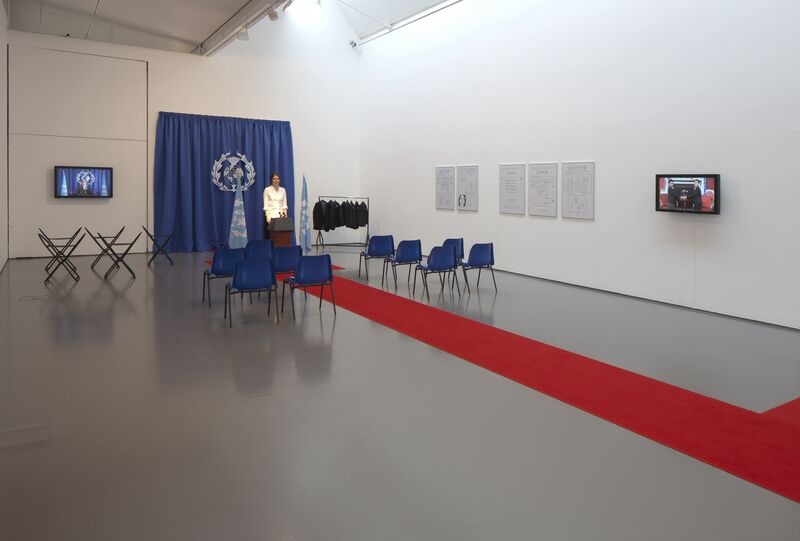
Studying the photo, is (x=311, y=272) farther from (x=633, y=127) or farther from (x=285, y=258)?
(x=633, y=127)

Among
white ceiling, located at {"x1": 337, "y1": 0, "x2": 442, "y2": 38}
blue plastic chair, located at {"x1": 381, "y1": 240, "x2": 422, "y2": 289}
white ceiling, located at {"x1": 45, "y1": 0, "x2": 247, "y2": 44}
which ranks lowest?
blue plastic chair, located at {"x1": 381, "y1": 240, "x2": 422, "y2": 289}

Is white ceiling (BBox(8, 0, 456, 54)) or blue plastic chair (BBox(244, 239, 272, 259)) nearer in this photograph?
blue plastic chair (BBox(244, 239, 272, 259))

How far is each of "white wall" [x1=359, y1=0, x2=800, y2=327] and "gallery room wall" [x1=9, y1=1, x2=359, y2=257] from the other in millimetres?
2919

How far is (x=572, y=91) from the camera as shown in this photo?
8.98m

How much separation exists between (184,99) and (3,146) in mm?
3627

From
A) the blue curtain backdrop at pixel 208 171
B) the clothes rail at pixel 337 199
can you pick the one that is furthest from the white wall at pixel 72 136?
the clothes rail at pixel 337 199

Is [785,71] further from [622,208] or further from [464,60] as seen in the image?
[464,60]

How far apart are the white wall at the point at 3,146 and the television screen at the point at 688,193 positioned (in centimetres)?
999

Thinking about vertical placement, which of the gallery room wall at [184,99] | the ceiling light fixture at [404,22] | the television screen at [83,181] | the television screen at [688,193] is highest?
the ceiling light fixture at [404,22]

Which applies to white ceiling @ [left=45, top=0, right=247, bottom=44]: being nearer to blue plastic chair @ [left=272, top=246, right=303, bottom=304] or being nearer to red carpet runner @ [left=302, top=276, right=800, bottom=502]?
blue plastic chair @ [left=272, top=246, right=303, bottom=304]

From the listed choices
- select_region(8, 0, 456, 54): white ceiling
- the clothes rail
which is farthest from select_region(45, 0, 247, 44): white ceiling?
the clothes rail

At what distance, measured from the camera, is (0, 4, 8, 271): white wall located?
34.2 ft

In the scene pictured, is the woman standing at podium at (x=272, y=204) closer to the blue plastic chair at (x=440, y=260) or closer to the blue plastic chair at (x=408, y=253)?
the blue plastic chair at (x=408, y=253)

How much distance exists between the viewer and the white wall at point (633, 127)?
651 cm
